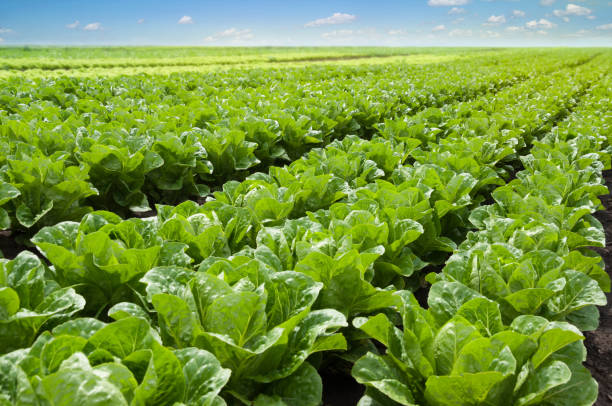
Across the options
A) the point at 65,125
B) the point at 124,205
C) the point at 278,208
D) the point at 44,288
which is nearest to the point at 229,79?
the point at 65,125

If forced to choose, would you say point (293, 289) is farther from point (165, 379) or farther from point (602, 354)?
point (602, 354)

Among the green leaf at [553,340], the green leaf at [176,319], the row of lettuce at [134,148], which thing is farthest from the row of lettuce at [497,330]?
the row of lettuce at [134,148]

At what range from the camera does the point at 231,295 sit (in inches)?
67.2

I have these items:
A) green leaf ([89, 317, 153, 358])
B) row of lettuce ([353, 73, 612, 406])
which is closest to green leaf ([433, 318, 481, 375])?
row of lettuce ([353, 73, 612, 406])

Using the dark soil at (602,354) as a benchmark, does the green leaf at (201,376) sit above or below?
above

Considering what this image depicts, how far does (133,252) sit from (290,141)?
4439 millimetres

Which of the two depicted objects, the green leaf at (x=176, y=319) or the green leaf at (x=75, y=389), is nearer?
the green leaf at (x=75, y=389)

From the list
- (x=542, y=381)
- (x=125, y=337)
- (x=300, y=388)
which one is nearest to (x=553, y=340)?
(x=542, y=381)

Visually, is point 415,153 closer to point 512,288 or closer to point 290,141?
point 290,141

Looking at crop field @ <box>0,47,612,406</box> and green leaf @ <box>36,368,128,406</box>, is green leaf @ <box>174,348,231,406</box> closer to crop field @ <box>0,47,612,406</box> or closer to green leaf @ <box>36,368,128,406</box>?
crop field @ <box>0,47,612,406</box>

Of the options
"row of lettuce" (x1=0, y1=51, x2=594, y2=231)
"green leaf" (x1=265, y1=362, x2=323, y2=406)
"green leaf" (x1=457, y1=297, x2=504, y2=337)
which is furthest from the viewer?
"row of lettuce" (x1=0, y1=51, x2=594, y2=231)

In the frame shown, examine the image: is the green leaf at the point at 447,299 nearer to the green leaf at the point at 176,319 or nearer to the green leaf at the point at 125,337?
the green leaf at the point at 176,319

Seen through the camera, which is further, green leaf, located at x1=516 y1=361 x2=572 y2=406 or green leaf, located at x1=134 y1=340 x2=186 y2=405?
green leaf, located at x1=516 y1=361 x2=572 y2=406

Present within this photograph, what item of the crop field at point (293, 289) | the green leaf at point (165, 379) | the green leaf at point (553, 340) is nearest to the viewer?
the green leaf at point (165, 379)
